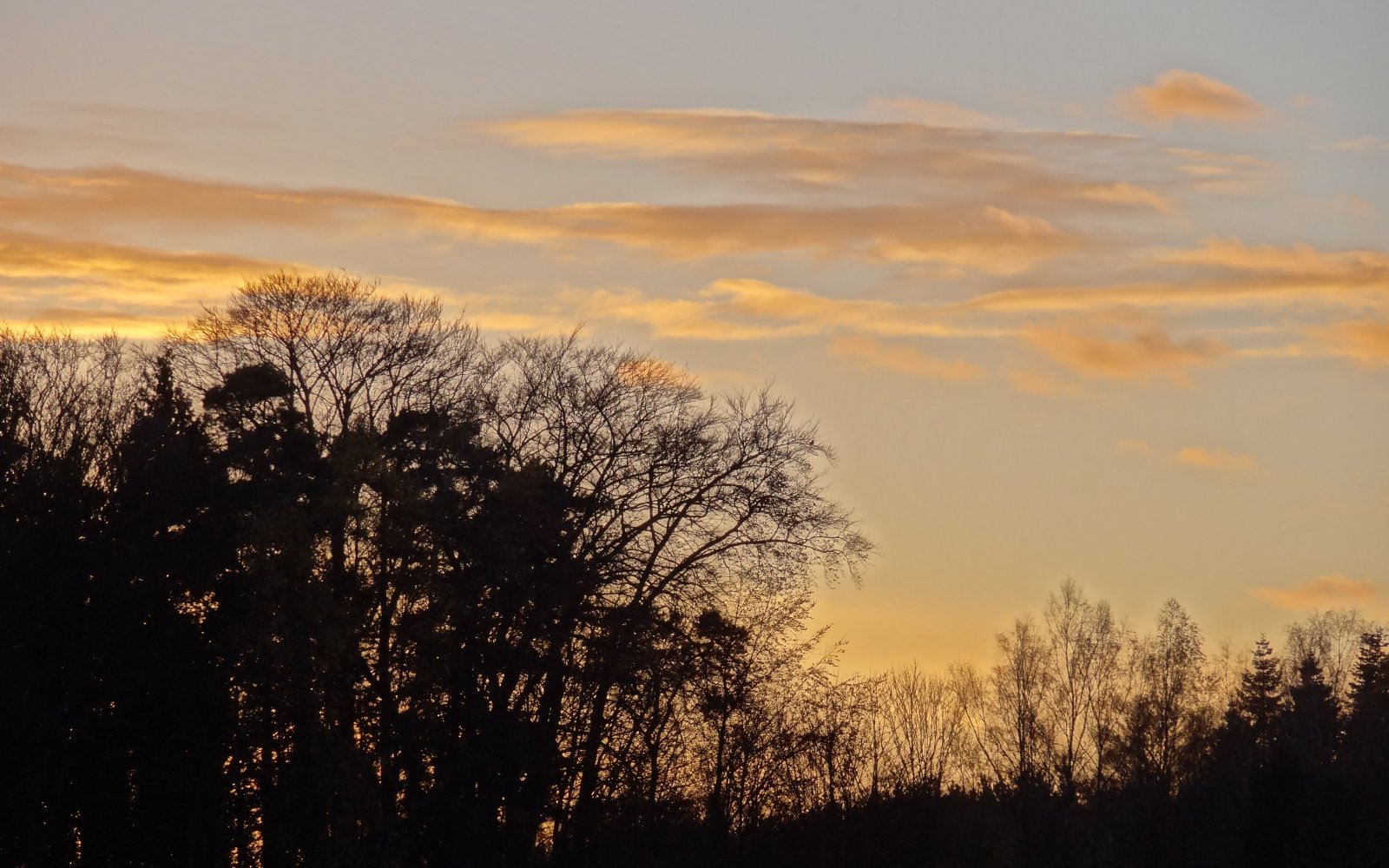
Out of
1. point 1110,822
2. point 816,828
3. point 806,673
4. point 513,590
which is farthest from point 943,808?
point 513,590

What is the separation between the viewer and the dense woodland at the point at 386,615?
38594mm

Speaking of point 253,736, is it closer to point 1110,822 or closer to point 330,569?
point 330,569

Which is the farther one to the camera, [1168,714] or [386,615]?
[1168,714]

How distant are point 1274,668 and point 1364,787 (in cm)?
2885

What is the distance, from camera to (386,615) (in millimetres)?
39156

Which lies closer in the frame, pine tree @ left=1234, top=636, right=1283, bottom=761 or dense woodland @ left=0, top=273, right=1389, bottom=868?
dense woodland @ left=0, top=273, right=1389, bottom=868

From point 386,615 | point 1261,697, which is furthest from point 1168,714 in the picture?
point 386,615

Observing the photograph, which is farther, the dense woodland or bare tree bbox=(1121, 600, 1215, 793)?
bare tree bbox=(1121, 600, 1215, 793)

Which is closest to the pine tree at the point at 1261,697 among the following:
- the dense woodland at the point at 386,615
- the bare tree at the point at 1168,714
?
the bare tree at the point at 1168,714

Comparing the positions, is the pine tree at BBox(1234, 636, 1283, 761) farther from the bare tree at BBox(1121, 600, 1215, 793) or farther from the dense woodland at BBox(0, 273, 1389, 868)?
the dense woodland at BBox(0, 273, 1389, 868)

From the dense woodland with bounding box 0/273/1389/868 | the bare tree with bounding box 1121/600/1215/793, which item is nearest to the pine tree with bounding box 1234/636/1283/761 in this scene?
the bare tree with bounding box 1121/600/1215/793

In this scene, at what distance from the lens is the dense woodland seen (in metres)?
38.6

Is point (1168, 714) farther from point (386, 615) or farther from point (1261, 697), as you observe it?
point (386, 615)

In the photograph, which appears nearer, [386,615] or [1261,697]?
[386,615]
